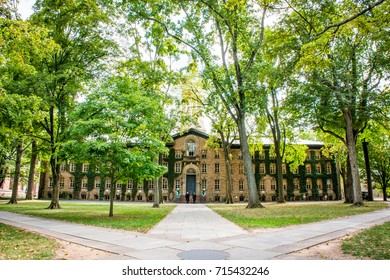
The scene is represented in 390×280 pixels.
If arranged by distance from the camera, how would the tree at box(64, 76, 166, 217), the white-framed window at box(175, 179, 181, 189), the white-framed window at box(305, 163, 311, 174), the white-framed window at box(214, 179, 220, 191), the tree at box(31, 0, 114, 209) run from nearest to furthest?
the tree at box(64, 76, 166, 217) < the tree at box(31, 0, 114, 209) < the white-framed window at box(175, 179, 181, 189) < the white-framed window at box(214, 179, 220, 191) < the white-framed window at box(305, 163, 311, 174)

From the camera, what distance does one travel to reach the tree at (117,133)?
1233 cm

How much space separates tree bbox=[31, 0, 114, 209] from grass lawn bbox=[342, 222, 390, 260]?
16.1 m

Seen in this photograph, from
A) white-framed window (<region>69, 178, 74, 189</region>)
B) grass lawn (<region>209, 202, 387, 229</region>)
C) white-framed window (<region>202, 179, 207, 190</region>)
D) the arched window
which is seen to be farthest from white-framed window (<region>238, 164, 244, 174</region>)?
white-framed window (<region>69, 178, 74, 189</region>)

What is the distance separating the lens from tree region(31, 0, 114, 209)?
17.2 m

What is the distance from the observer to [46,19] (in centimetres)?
1717

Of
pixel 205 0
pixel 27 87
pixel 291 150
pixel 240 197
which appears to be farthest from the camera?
pixel 240 197

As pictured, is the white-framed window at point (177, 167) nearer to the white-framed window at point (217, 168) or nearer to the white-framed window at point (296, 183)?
the white-framed window at point (217, 168)

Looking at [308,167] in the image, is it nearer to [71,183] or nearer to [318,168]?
[318,168]

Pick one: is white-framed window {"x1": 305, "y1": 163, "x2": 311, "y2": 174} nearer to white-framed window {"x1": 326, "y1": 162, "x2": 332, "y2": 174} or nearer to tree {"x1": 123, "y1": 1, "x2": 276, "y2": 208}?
white-framed window {"x1": 326, "y1": 162, "x2": 332, "y2": 174}

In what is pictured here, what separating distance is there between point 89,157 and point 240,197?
34.6m

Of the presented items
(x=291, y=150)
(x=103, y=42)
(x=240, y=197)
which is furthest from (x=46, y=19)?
(x=240, y=197)

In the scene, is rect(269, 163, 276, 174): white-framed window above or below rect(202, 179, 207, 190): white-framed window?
above

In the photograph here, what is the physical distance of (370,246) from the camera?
627 cm

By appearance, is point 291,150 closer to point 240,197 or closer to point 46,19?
point 240,197
